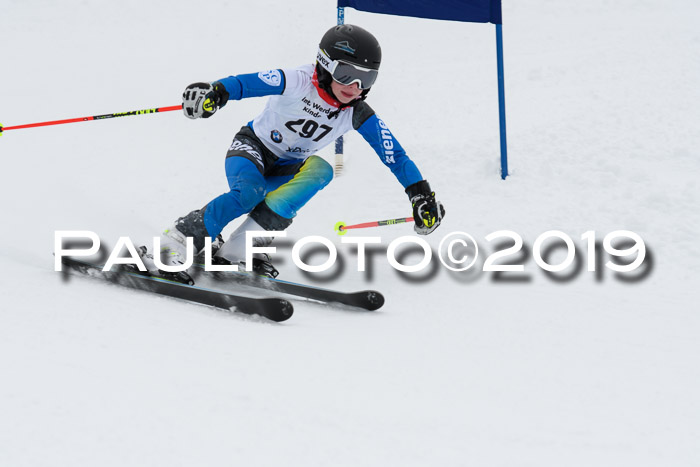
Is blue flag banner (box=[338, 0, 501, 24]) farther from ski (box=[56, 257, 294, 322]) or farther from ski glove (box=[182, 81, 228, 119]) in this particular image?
ski (box=[56, 257, 294, 322])

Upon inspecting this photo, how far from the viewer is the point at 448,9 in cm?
641

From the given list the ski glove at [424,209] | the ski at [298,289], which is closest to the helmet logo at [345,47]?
the ski glove at [424,209]

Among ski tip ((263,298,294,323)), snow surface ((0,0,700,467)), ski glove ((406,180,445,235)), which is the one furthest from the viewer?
ski glove ((406,180,445,235))

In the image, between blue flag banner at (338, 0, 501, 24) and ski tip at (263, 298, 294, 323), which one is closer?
ski tip at (263, 298, 294, 323)

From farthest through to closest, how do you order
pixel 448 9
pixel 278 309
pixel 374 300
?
pixel 448 9 → pixel 374 300 → pixel 278 309

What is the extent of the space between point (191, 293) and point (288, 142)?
138 cm

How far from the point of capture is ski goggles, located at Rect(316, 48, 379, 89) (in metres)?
4.01

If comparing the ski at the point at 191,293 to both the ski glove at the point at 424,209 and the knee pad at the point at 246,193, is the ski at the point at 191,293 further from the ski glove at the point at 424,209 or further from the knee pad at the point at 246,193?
the ski glove at the point at 424,209

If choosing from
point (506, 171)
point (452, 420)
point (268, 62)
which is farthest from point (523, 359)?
point (268, 62)

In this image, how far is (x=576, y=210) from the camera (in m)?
5.63

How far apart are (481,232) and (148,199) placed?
3.16 metres

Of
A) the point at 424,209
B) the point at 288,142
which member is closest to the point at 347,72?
the point at 288,142

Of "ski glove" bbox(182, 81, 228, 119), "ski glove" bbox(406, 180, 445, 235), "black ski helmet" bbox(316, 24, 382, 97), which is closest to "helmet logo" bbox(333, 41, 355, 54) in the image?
"black ski helmet" bbox(316, 24, 382, 97)

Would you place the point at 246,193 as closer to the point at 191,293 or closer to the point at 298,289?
the point at 298,289
